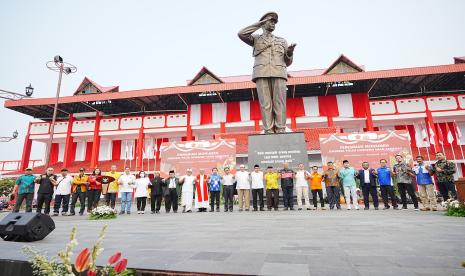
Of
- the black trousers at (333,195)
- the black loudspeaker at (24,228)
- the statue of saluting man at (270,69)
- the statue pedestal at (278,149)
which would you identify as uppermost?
the statue of saluting man at (270,69)

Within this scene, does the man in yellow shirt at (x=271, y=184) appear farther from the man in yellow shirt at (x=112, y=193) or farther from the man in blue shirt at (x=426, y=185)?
the man in yellow shirt at (x=112, y=193)

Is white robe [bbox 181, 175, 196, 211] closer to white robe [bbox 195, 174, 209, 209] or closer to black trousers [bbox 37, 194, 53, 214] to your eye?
white robe [bbox 195, 174, 209, 209]

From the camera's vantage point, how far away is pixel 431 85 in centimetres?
1795

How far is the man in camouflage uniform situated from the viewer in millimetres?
6281

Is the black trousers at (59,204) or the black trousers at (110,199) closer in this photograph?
A: the black trousers at (59,204)

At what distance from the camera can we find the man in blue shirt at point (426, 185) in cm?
629

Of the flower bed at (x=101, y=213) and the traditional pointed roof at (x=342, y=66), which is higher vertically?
the traditional pointed roof at (x=342, y=66)

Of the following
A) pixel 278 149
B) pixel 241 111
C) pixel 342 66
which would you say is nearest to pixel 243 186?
pixel 278 149

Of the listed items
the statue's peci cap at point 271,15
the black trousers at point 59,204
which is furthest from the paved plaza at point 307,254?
the black trousers at point 59,204

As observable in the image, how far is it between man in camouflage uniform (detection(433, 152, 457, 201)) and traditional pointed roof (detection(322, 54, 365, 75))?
1296 centimetres

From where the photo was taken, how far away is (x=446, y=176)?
249 inches

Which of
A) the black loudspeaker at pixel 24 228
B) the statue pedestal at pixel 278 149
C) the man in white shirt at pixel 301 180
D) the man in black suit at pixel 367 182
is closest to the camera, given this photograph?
the black loudspeaker at pixel 24 228

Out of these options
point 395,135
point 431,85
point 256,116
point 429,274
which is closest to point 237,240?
point 429,274

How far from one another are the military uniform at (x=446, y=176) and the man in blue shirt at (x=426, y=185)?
180mm
